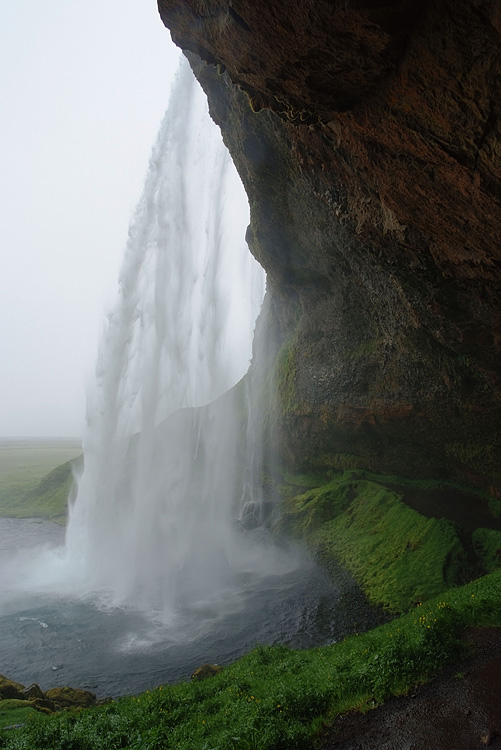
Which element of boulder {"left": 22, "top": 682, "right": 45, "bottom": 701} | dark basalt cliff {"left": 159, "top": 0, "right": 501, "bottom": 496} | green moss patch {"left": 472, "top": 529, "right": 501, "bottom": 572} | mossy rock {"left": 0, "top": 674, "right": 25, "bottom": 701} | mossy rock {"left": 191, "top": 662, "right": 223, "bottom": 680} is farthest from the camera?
green moss patch {"left": 472, "top": 529, "right": 501, "bottom": 572}

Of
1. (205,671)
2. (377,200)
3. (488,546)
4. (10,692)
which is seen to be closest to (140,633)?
(205,671)

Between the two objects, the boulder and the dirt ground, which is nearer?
the dirt ground

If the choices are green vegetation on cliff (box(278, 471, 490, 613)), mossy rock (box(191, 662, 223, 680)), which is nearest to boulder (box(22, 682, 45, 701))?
mossy rock (box(191, 662, 223, 680))

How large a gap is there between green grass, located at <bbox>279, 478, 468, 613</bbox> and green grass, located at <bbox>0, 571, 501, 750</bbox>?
6903 mm

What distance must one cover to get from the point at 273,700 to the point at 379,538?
14.9m

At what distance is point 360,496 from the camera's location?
25188 millimetres

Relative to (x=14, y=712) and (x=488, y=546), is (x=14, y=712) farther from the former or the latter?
(x=488, y=546)

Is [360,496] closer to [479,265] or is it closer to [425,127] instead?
[479,265]

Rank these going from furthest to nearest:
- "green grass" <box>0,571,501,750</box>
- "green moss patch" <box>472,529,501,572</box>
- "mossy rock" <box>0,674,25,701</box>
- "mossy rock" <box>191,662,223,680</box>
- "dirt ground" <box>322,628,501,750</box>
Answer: "green moss patch" <box>472,529,501,572</box>, "mossy rock" <box>191,662,223,680</box>, "mossy rock" <box>0,674,25,701</box>, "green grass" <box>0,571,501,750</box>, "dirt ground" <box>322,628,501,750</box>

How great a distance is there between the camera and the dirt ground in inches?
248

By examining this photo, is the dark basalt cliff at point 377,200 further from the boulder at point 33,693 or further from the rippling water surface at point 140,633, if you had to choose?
the boulder at point 33,693

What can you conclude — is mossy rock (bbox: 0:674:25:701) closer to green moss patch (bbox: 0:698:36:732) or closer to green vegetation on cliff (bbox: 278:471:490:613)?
green moss patch (bbox: 0:698:36:732)

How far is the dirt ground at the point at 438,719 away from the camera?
6.30m

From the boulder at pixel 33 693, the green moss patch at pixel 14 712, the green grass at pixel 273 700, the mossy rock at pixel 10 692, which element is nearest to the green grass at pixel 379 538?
the green grass at pixel 273 700
